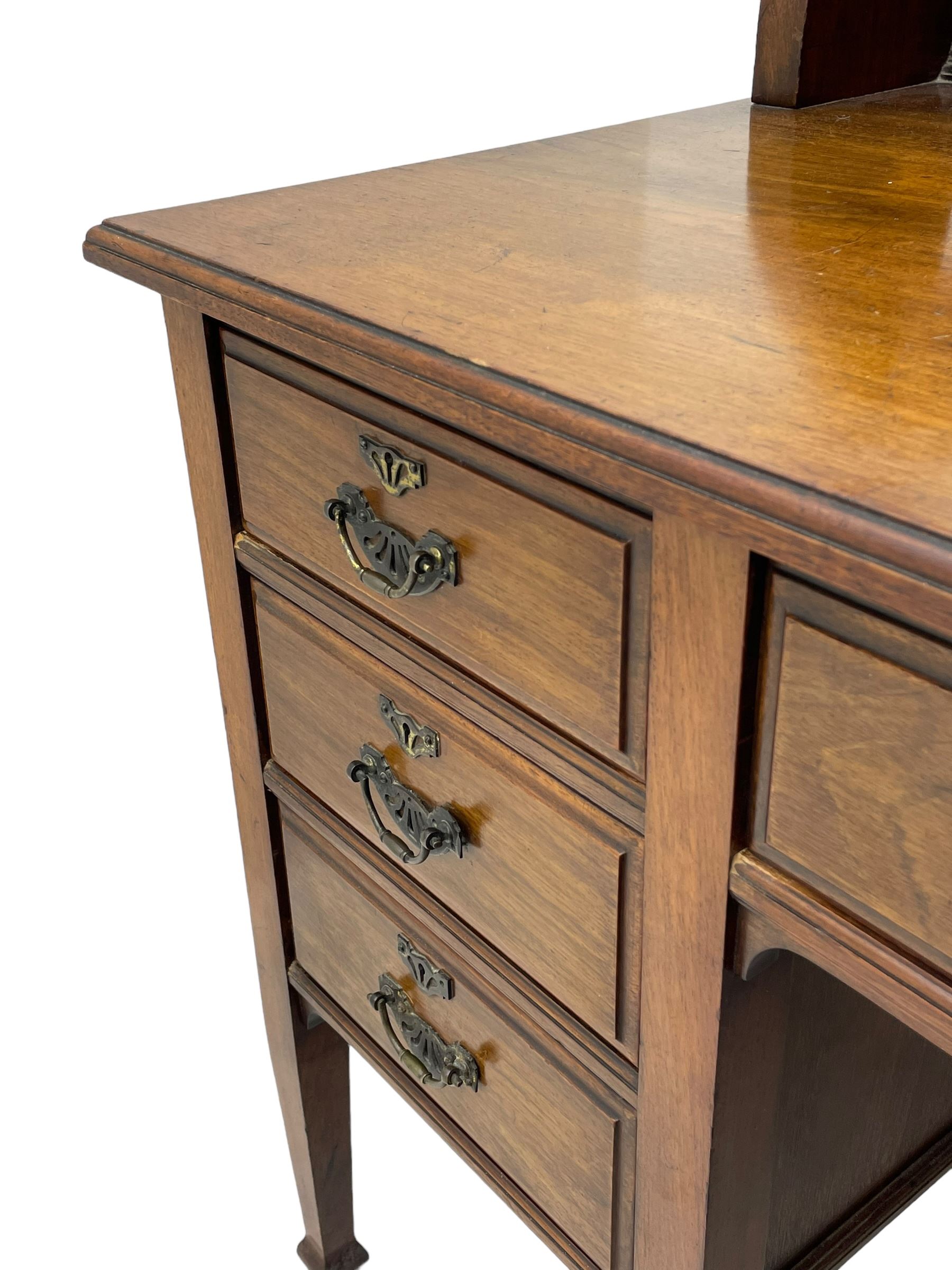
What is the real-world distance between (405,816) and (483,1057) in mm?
191

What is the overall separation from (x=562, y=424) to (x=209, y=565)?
500mm

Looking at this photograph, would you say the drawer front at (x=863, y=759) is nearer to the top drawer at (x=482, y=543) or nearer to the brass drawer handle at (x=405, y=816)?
the top drawer at (x=482, y=543)

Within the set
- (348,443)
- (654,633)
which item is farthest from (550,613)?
(348,443)

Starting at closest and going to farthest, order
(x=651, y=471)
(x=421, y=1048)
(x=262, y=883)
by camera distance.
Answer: (x=651, y=471) → (x=421, y=1048) → (x=262, y=883)

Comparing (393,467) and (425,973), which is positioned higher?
(393,467)

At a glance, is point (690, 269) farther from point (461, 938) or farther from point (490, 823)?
point (461, 938)

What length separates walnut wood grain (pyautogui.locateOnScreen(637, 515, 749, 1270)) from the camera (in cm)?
61

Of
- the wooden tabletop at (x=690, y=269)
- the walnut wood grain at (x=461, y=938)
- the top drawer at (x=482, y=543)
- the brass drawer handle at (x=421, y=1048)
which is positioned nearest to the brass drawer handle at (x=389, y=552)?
the top drawer at (x=482, y=543)

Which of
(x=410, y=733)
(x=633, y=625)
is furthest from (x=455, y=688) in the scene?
(x=633, y=625)

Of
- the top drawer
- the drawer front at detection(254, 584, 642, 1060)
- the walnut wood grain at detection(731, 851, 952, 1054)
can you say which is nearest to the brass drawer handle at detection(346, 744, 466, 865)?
the drawer front at detection(254, 584, 642, 1060)

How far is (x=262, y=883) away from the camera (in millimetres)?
1134

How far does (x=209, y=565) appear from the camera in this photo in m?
1.02

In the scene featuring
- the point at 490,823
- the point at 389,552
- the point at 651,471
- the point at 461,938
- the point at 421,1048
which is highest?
the point at 651,471

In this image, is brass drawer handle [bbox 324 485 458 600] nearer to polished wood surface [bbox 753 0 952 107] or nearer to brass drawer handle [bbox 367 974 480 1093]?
brass drawer handle [bbox 367 974 480 1093]
